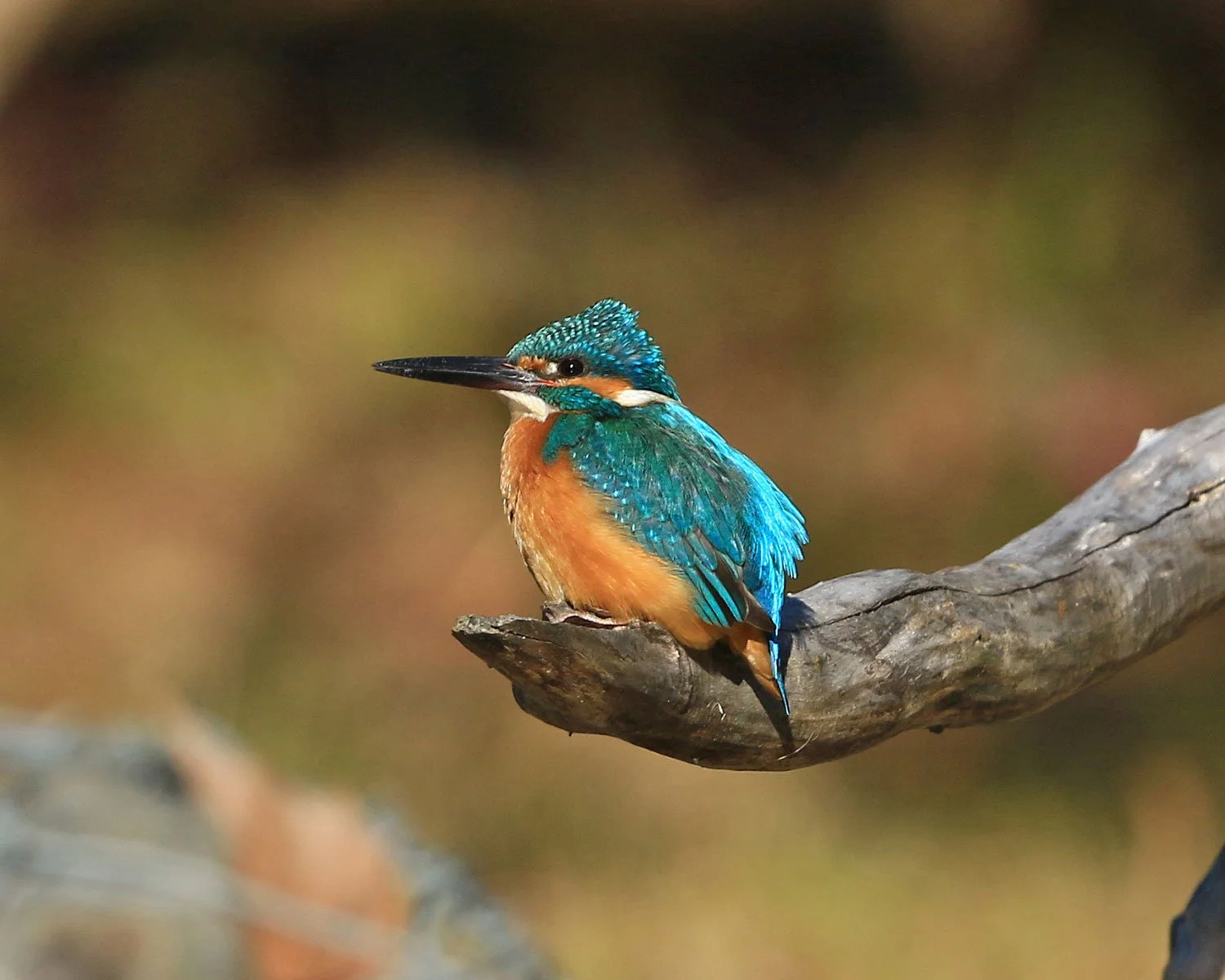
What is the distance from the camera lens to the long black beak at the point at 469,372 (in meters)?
2.11

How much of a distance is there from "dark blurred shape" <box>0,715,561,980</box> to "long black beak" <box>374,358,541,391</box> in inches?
29.2

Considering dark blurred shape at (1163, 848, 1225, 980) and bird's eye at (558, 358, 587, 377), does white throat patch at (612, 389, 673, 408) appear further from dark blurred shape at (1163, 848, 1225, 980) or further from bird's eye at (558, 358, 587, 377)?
dark blurred shape at (1163, 848, 1225, 980)

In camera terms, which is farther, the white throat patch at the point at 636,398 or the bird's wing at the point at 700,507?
the white throat patch at the point at 636,398

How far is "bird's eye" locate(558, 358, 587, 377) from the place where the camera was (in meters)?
2.20

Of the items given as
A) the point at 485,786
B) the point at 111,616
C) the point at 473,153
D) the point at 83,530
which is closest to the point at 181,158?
the point at 473,153

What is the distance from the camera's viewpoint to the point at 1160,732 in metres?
4.27

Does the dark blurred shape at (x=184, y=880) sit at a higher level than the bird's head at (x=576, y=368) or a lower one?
lower

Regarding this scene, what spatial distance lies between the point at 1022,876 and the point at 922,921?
301mm

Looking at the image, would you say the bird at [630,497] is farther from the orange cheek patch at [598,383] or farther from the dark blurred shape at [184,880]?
the dark blurred shape at [184,880]

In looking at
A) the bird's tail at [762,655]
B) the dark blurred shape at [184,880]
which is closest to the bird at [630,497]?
the bird's tail at [762,655]

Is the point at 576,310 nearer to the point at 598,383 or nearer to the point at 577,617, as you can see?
the point at 598,383

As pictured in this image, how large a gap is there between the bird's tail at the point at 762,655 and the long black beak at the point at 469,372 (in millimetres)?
605

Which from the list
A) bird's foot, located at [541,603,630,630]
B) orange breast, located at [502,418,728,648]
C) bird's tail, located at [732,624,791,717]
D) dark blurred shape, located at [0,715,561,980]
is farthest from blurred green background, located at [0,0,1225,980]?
bird's tail, located at [732,624,791,717]

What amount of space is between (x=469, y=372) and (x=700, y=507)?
1.45 feet
